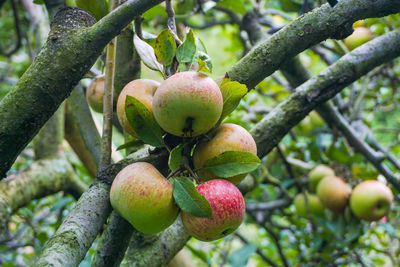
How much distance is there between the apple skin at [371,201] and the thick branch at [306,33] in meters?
1.07

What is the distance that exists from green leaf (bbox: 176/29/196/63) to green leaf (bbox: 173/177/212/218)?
0.29 meters

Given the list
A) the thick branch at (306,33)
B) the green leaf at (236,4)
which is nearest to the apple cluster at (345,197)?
the green leaf at (236,4)

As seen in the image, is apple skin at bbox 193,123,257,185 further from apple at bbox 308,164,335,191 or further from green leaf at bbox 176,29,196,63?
apple at bbox 308,164,335,191

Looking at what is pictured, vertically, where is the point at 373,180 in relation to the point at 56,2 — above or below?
below

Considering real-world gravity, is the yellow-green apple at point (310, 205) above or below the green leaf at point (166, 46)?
below

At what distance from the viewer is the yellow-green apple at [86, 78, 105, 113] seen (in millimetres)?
1167

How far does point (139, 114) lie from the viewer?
2.68 feet

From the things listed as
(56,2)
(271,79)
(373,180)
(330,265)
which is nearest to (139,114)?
(56,2)

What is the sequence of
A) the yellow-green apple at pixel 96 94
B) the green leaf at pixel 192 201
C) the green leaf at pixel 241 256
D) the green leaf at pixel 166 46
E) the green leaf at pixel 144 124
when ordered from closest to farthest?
the green leaf at pixel 192 201 → the green leaf at pixel 144 124 → the green leaf at pixel 166 46 → the yellow-green apple at pixel 96 94 → the green leaf at pixel 241 256

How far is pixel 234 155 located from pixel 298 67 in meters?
1.06

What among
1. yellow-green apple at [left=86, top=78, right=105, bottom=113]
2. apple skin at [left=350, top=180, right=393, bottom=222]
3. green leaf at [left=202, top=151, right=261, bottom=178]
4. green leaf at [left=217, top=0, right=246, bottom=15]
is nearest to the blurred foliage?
green leaf at [left=217, top=0, right=246, bottom=15]

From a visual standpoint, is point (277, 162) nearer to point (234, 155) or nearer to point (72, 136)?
point (72, 136)

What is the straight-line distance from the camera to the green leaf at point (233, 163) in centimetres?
78

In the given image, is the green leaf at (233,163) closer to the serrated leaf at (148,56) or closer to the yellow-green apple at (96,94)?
the serrated leaf at (148,56)
